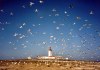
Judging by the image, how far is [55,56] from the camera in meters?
95.8

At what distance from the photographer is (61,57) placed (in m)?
97.4

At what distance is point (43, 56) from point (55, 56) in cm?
523

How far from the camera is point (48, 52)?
98.1 metres

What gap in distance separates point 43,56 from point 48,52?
12.7ft

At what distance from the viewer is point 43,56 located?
312 feet

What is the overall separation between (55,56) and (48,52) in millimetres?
4103

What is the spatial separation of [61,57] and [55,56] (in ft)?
10.4

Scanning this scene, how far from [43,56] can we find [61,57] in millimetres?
8208
